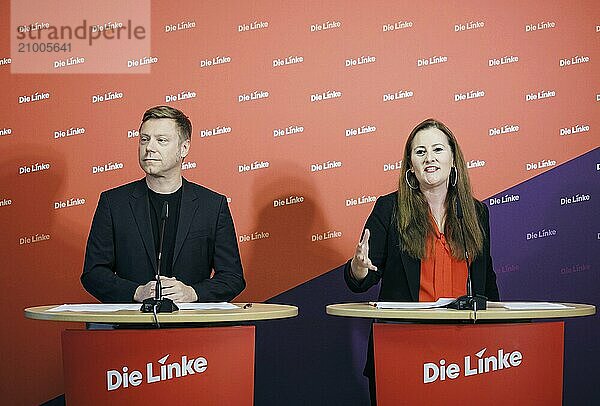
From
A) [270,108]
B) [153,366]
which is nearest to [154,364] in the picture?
[153,366]

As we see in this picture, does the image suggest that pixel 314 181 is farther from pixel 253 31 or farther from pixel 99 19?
pixel 99 19

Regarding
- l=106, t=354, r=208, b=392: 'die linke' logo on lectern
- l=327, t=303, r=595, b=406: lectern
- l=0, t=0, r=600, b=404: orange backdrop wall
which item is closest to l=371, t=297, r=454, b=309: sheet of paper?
l=327, t=303, r=595, b=406: lectern

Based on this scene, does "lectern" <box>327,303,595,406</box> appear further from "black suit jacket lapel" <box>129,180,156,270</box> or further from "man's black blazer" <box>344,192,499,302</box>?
"black suit jacket lapel" <box>129,180,156,270</box>

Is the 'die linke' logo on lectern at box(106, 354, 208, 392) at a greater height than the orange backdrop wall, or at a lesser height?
lesser

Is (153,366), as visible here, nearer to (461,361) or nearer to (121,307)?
(121,307)

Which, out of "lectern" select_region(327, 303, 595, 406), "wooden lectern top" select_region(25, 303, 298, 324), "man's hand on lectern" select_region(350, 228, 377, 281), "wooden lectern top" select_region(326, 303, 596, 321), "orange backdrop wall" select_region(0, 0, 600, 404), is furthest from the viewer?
"orange backdrop wall" select_region(0, 0, 600, 404)

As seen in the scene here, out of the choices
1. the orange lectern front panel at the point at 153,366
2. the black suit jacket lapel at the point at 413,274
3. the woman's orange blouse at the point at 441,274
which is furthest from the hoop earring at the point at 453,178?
the orange lectern front panel at the point at 153,366

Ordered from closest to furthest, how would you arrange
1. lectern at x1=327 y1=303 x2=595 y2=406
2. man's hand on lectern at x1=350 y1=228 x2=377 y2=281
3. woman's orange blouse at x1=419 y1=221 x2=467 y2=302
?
lectern at x1=327 y1=303 x2=595 y2=406 → man's hand on lectern at x1=350 y1=228 x2=377 y2=281 → woman's orange blouse at x1=419 y1=221 x2=467 y2=302

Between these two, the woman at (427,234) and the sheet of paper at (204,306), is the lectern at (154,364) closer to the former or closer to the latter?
the sheet of paper at (204,306)

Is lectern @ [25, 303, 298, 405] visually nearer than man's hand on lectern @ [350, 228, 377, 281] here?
Yes

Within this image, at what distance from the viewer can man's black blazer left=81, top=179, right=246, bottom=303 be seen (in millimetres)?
3712

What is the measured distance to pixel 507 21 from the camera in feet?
16.4

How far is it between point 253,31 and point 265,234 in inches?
42.9

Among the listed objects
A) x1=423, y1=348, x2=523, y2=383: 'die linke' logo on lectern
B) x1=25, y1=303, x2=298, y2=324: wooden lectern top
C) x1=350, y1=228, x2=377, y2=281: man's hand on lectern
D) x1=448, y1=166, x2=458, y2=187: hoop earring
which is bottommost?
x1=423, y1=348, x2=523, y2=383: 'die linke' logo on lectern
